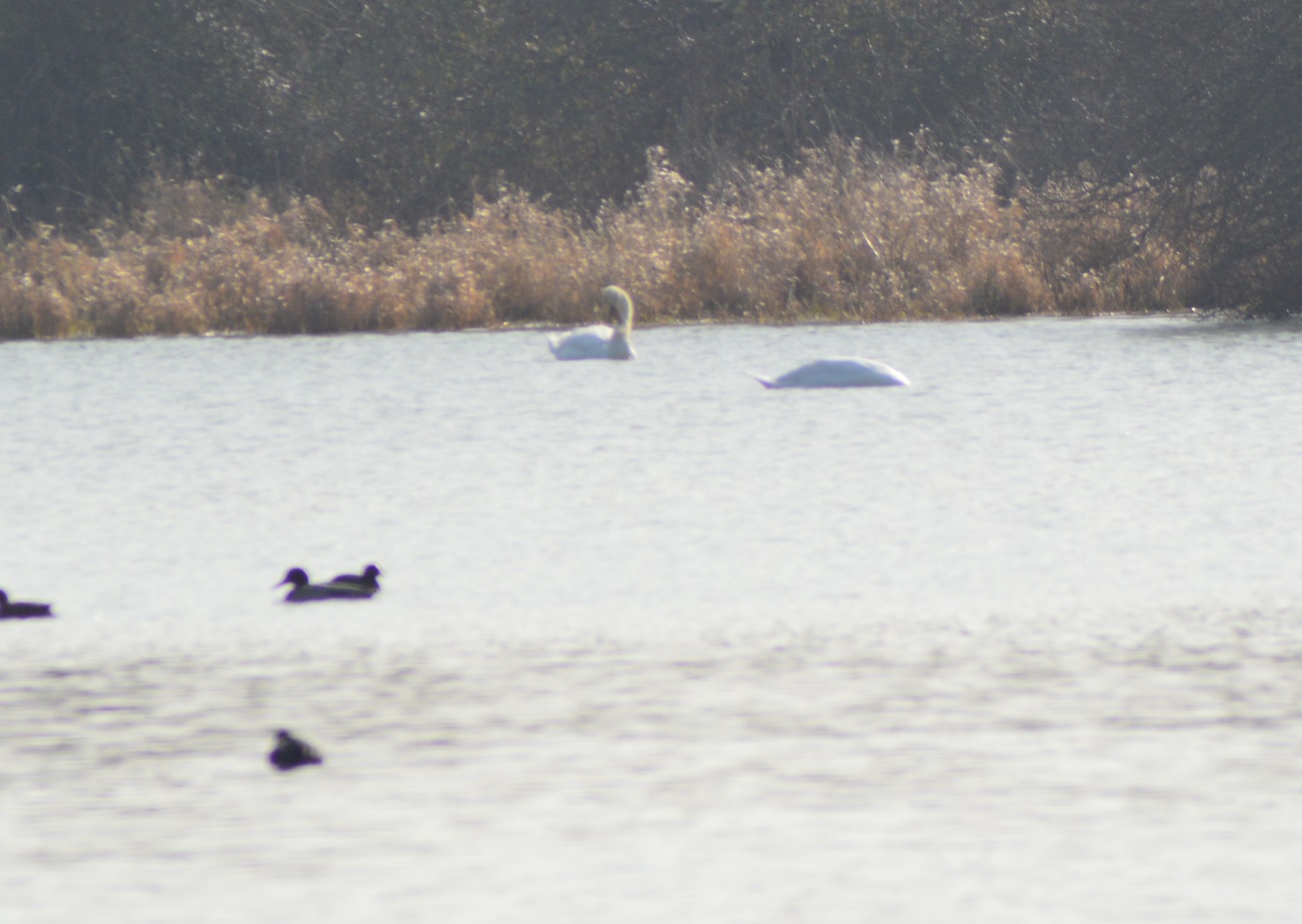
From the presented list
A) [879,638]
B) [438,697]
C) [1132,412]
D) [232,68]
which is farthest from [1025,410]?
[232,68]

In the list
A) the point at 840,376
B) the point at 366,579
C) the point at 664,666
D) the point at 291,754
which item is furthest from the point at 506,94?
the point at 291,754

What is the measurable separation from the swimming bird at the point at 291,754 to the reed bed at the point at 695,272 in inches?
596

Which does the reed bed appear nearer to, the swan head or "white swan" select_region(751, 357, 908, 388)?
the swan head

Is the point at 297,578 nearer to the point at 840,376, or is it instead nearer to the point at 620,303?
the point at 840,376

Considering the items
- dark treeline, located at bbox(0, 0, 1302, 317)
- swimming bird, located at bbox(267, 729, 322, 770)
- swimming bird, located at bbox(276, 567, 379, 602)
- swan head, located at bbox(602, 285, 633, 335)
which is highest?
dark treeline, located at bbox(0, 0, 1302, 317)

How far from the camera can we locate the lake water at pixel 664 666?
185 inches

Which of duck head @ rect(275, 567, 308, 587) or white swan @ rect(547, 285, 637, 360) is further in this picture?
white swan @ rect(547, 285, 637, 360)

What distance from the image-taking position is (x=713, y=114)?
98.4 ft

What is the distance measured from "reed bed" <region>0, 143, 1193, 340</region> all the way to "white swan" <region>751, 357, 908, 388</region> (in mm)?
5622

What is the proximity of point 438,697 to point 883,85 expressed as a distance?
24353 millimetres

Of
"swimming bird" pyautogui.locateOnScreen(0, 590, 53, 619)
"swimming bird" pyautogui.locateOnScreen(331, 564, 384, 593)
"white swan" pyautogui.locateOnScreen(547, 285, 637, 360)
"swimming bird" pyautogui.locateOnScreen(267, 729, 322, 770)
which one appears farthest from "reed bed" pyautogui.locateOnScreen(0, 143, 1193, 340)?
"swimming bird" pyautogui.locateOnScreen(267, 729, 322, 770)

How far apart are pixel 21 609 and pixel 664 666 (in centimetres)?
238

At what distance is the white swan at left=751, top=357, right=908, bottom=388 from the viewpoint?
49.9 feet

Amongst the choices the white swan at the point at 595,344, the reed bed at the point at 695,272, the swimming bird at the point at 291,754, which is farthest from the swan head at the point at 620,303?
the swimming bird at the point at 291,754
